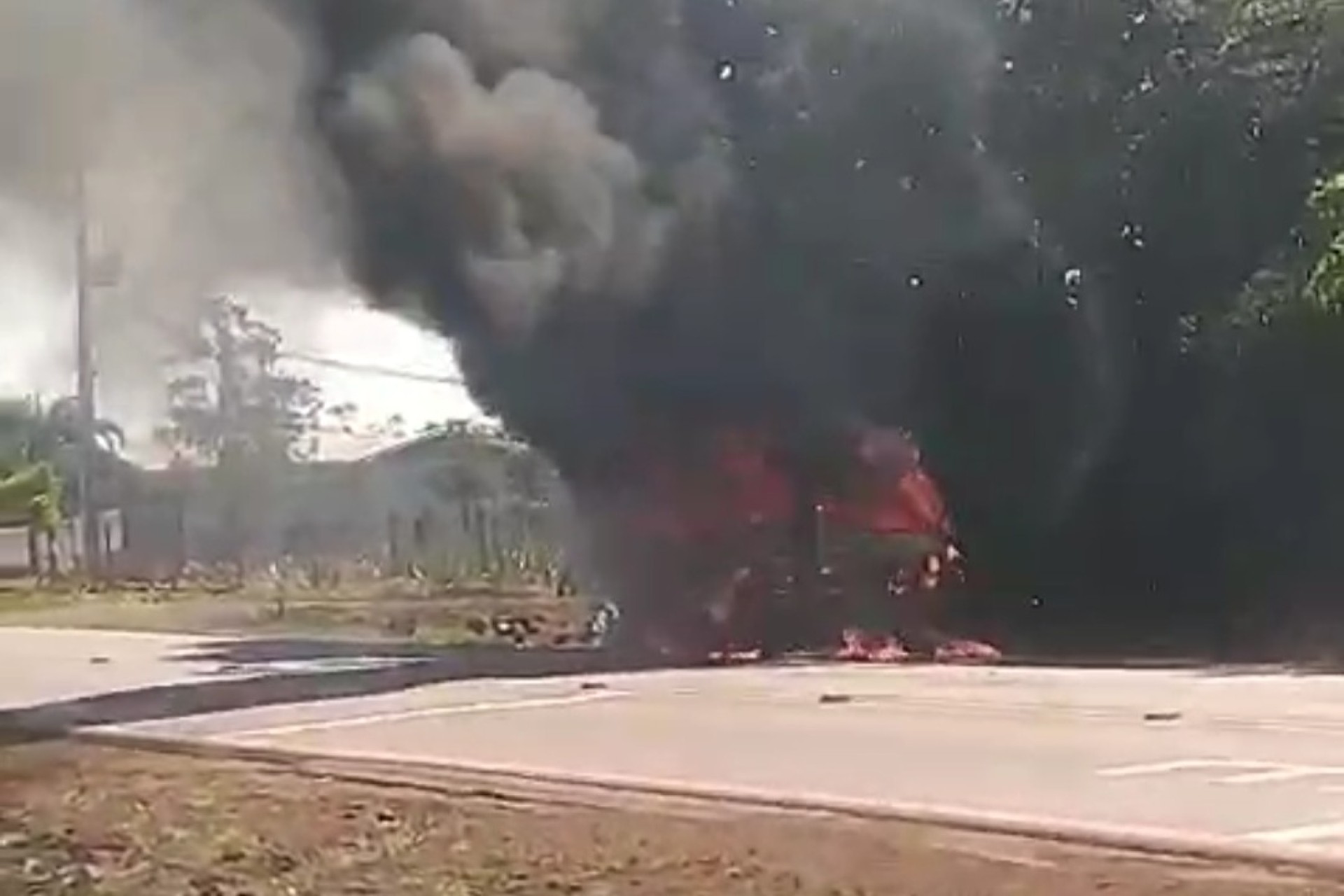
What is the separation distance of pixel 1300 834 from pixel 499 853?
3.31m

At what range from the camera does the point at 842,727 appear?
15930mm

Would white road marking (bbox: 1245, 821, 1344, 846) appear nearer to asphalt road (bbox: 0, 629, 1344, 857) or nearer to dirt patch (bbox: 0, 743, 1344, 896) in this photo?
asphalt road (bbox: 0, 629, 1344, 857)

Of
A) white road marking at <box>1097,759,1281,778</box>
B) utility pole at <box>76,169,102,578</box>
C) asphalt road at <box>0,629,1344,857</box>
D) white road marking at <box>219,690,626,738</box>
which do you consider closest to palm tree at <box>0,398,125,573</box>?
utility pole at <box>76,169,102,578</box>

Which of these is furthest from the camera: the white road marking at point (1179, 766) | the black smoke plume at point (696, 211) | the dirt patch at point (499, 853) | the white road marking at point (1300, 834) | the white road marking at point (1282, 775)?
the black smoke plume at point (696, 211)

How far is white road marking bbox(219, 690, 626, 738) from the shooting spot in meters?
16.7

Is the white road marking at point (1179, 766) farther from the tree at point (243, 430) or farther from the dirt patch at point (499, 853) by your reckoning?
the tree at point (243, 430)

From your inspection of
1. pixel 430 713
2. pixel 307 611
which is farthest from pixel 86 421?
pixel 430 713

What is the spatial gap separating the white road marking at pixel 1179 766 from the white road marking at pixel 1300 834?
6.80ft

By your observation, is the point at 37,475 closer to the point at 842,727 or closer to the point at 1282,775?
the point at 842,727

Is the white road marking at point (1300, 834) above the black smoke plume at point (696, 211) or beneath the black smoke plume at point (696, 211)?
beneath

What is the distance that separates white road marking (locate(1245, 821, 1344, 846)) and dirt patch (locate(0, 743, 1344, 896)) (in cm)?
79

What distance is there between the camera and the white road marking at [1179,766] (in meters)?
12.9

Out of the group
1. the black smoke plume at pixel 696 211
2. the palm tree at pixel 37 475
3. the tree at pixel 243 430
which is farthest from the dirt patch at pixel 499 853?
the palm tree at pixel 37 475

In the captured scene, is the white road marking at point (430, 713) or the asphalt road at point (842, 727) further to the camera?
the white road marking at point (430, 713)
